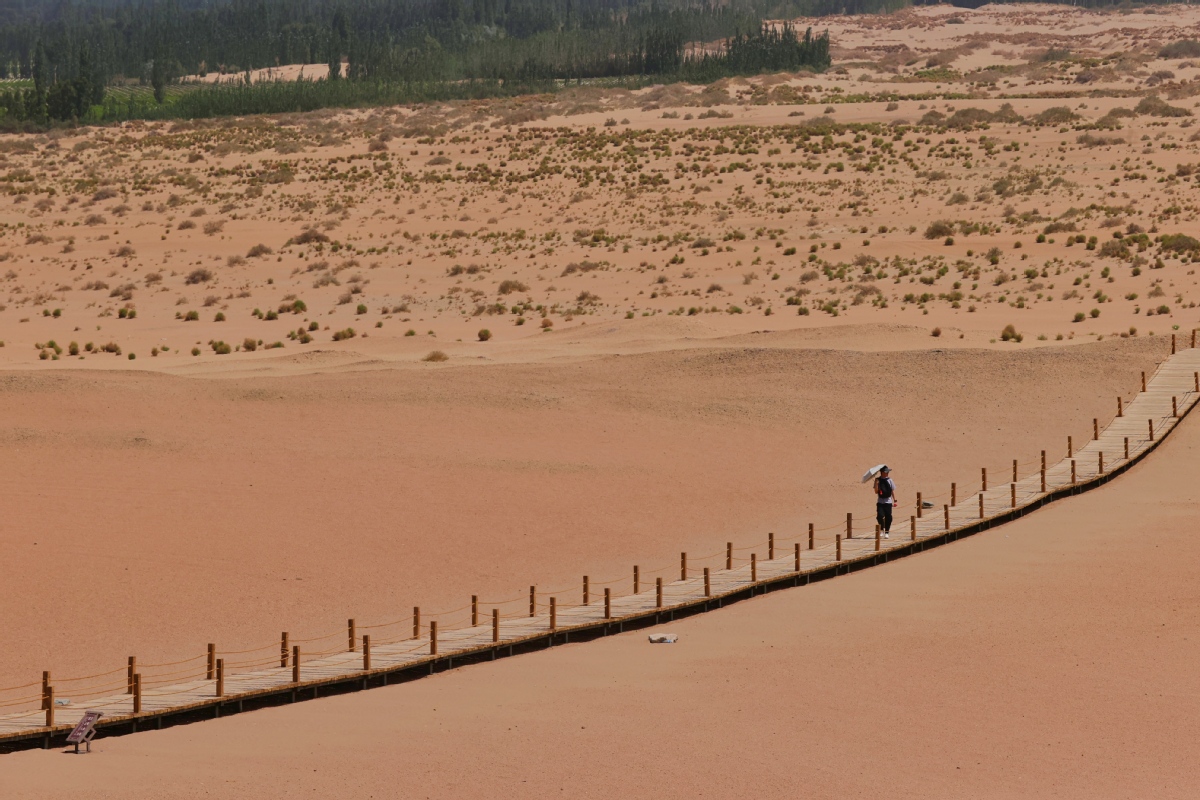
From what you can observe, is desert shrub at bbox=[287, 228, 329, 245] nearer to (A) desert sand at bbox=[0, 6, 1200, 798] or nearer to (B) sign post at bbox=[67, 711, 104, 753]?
(A) desert sand at bbox=[0, 6, 1200, 798]

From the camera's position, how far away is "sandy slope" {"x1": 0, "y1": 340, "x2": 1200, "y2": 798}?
1608 cm

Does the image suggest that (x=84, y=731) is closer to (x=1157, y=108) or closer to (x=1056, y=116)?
(x=1056, y=116)

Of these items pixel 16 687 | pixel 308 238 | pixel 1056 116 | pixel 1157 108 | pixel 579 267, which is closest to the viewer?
pixel 16 687

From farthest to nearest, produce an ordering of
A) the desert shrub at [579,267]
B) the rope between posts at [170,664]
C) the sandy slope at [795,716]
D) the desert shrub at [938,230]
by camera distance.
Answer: the desert shrub at [938,230], the desert shrub at [579,267], the rope between posts at [170,664], the sandy slope at [795,716]

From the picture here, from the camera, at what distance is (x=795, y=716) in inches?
731

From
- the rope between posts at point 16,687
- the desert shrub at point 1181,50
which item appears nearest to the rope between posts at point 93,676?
the rope between posts at point 16,687

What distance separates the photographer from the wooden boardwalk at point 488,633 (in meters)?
18.1

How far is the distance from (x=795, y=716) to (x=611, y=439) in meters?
18.0

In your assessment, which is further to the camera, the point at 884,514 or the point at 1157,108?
the point at 1157,108

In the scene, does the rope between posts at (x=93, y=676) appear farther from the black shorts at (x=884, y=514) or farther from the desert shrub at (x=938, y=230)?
the desert shrub at (x=938, y=230)

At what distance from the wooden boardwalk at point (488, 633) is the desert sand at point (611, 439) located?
1.34ft

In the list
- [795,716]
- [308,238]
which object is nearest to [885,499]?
[795,716]

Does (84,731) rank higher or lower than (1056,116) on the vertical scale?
lower

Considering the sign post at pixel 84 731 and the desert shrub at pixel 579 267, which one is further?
the desert shrub at pixel 579 267
